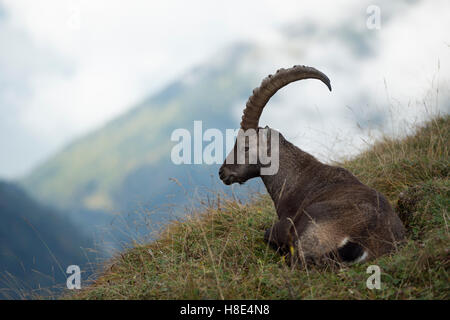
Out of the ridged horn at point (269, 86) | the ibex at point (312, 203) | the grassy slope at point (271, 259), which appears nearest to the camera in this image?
the grassy slope at point (271, 259)

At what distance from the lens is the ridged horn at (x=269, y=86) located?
20.9 ft

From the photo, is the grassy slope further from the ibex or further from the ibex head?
the ibex head

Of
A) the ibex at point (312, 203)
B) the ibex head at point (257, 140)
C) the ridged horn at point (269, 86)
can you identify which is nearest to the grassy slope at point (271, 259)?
the ibex at point (312, 203)

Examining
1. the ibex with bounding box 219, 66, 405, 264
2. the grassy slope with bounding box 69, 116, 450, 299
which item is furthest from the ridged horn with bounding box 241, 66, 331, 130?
the grassy slope with bounding box 69, 116, 450, 299

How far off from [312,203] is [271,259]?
0.88 metres

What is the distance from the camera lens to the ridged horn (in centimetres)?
637

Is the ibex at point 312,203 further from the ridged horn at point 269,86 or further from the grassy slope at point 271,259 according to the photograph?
the grassy slope at point 271,259

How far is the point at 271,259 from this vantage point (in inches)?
232
